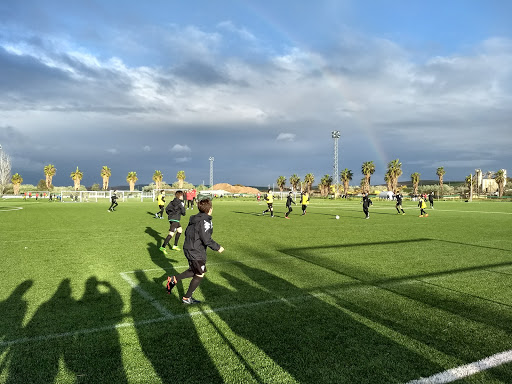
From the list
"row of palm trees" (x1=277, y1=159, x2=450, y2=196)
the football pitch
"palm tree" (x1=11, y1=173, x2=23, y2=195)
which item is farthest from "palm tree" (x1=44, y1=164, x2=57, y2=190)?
the football pitch

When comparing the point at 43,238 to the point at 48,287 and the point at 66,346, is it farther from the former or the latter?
the point at 66,346

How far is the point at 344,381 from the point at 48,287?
6002mm

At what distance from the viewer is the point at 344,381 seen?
12.2 ft

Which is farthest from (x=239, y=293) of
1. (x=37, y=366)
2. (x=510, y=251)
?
(x=510, y=251)

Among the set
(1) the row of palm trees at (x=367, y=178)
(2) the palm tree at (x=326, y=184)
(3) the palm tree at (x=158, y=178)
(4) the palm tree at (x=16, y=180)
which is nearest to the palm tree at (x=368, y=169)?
(1) the row of palm trees at (x=367, y=178)

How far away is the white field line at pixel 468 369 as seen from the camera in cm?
375

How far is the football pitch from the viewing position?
3.96 m

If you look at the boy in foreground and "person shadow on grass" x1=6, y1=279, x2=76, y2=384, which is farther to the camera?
the boy in foreground

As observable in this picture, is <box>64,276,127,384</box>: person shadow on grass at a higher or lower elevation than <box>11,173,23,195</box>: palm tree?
lower

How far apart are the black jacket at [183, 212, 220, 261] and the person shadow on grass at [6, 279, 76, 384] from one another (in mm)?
2002

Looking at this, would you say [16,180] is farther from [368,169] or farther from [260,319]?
[260,319]

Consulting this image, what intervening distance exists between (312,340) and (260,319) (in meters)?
1.00

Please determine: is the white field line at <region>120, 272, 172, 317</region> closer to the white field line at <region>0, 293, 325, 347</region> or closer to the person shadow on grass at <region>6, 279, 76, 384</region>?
the white field line at <region>0, 293, 325, 347</region>

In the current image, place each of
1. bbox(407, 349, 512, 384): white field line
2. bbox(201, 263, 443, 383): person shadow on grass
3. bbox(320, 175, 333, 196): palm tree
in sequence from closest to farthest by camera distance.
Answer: bbox(407, 349, 512, 384): white field line
bbox(201, 263, 443, 383): person shadow on grass
bbox(320, 175, 333, 196): palm tree
